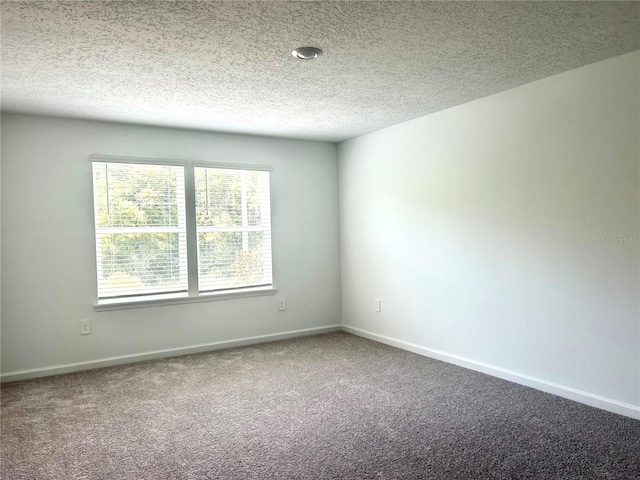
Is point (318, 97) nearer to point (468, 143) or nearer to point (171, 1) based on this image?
point (468, 143)

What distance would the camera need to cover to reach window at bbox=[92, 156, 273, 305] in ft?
14.2

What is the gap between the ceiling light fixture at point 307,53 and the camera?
2660mm

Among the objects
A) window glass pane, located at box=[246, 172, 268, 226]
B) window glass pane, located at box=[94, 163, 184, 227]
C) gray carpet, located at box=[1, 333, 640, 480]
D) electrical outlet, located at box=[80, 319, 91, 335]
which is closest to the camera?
gray carpet, located at box=[1, 333, 640, 480]

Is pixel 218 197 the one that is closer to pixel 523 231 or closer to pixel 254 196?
pixel 254 196

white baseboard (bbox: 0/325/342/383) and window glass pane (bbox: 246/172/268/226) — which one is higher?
window glass pane (bbox: 246/172/268/226)

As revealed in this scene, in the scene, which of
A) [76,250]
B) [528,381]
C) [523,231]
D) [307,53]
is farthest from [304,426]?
[76,250]

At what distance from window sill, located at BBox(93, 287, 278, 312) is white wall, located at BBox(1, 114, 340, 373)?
0.06 meters

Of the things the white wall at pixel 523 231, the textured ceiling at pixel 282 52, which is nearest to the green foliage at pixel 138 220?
the textured ceiling at pixel 282 52

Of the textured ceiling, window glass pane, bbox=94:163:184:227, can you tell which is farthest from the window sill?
the textured ceiling

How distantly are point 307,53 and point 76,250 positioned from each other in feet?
9.37

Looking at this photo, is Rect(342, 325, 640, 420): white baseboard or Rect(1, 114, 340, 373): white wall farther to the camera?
Rect(1, 114, 340, 373): white wall

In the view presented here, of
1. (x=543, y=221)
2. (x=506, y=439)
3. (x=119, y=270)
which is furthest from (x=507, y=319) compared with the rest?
(x=119, y=270)

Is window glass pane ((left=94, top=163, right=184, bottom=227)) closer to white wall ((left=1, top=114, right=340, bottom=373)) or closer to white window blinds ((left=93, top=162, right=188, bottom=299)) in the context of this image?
white window blinds ((left=93, top=162, right=188, bottom=299))

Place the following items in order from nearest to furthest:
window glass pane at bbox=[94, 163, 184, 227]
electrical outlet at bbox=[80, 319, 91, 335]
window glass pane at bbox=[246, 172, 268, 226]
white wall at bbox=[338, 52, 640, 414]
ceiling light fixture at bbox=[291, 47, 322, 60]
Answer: ceiling light fixture at bbox=[291, 47, 322, 60] → white wall at bbox=[338, 52, 640, 414] → electrical outlet at bbox=[80, 319, 91, 335] → window glass pane at bbox=[94, 163, 184, 227] → window glass pane at bbox=[246, 172, 268, 226]
